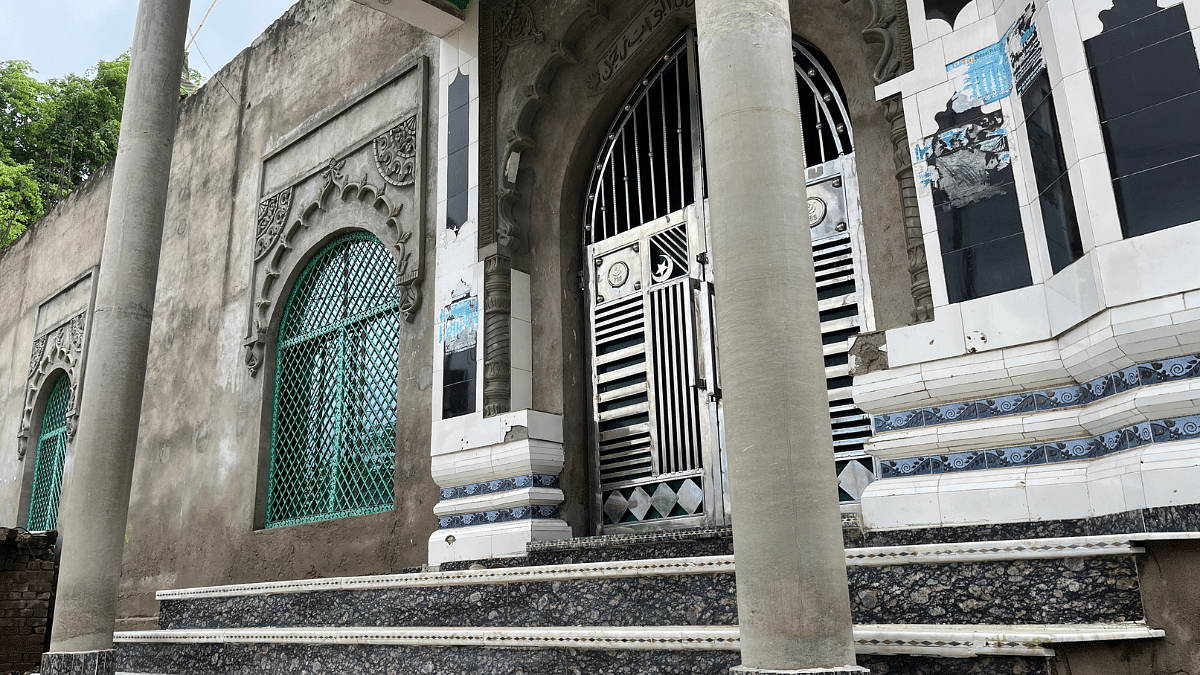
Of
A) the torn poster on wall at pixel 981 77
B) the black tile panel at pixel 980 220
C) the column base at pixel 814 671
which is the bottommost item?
the column base at pixel 814 671

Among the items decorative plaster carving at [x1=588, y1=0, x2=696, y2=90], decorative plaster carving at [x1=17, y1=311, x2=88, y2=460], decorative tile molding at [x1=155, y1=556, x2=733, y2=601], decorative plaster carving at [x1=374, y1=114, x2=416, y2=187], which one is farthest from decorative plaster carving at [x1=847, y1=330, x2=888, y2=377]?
decorative plaster carving at [x1=17, y1=311, x2=88, y2=460]

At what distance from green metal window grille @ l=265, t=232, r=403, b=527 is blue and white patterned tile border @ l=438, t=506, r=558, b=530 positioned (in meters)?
1.28

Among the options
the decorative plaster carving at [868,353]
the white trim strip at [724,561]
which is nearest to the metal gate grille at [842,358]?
the decorative plaster carving at [868,353]

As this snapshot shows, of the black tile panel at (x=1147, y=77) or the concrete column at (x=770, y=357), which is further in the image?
the black tile panel at (x=1147, y=77)

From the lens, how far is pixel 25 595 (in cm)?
1005

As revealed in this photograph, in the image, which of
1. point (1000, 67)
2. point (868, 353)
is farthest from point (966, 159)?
point (868, 353)

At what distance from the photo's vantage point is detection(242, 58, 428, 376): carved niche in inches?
307

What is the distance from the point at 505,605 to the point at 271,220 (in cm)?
628

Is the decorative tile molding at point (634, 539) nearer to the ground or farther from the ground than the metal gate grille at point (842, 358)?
nearer to the ground

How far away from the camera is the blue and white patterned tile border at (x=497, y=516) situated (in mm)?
6088

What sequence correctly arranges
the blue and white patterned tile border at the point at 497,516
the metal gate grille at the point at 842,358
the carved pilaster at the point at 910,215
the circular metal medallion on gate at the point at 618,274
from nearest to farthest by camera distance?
the carved pilaster at the point at 910,215, the metal gate grille at the point at 842,358, the blue and white patterned tile border at the point at 497,516, the circular metal medallion on gate at the point at 618,274

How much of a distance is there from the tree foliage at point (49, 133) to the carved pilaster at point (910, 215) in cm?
1760

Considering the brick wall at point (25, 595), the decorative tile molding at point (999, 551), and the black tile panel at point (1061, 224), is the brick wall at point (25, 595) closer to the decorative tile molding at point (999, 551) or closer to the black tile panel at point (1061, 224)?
the decorative tile molding at point (999, 551)

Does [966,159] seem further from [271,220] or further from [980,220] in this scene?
[271,220]
